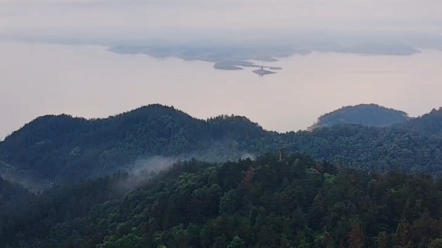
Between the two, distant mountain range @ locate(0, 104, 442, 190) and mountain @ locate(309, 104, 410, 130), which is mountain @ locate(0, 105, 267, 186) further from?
mountain @ locate(309, 104, 410, 130)

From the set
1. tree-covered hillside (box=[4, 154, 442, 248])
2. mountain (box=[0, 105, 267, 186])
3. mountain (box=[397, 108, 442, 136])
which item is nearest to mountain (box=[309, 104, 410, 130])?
mountain (box=[397, 108, 442, 136])

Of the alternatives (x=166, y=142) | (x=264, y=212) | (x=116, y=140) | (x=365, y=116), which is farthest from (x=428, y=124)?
(x=264, y=212)

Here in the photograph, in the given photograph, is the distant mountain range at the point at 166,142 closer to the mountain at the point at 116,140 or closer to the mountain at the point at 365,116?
the mountain at the point at 116,140

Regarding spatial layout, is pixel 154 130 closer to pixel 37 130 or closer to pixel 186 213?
pixel 37 130

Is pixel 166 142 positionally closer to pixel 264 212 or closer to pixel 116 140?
pixel 116 140

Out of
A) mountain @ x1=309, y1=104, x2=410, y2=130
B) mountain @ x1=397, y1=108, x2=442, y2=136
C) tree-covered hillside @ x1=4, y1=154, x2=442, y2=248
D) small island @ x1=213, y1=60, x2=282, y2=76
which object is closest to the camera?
tree-covered hillside @ x1=4, y1=154, x2=442, y2=248

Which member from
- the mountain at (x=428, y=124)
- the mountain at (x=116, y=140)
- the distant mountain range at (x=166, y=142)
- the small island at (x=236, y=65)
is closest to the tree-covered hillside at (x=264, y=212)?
the distant mountain range at (x=166, y=142)
